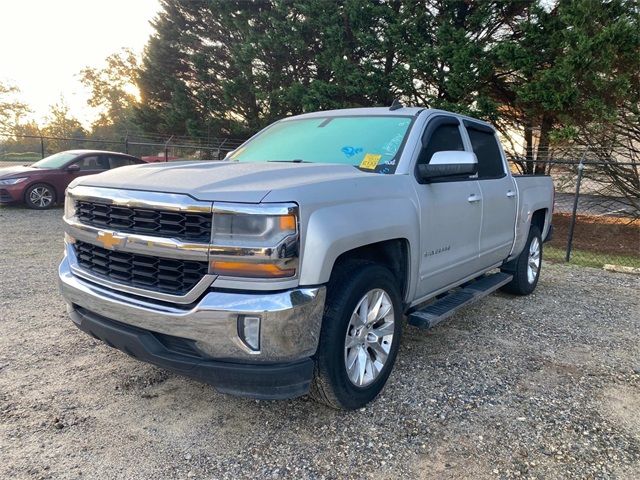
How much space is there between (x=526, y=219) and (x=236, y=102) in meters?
17.1

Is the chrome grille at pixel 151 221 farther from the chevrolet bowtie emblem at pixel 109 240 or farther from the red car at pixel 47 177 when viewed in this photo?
the red car at pixel 47 177

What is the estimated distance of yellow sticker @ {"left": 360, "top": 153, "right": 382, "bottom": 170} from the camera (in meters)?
3.24

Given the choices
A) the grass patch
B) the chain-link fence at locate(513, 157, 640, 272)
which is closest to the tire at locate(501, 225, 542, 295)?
the grass patch

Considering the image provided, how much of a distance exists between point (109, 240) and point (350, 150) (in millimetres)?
1800

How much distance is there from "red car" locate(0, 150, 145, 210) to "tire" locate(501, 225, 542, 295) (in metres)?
10.3

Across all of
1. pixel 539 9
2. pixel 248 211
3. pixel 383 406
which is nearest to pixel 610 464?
pixel 383 406

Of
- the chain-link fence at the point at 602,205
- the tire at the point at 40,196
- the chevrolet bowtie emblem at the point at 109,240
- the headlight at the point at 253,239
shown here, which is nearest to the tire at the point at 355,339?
the headlight at the point at 253,239

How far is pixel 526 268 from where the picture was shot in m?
5.44

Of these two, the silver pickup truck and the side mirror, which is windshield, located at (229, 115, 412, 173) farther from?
the side mirror

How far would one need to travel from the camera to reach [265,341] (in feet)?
7.55

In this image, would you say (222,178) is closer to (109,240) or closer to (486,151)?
(109,240)

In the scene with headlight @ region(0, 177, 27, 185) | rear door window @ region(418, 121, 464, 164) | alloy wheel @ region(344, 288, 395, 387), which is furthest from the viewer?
headlight @ region(0, 177, 27, 185)

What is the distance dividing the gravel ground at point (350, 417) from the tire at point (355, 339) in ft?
0.65

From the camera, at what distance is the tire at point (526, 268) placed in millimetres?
5359
